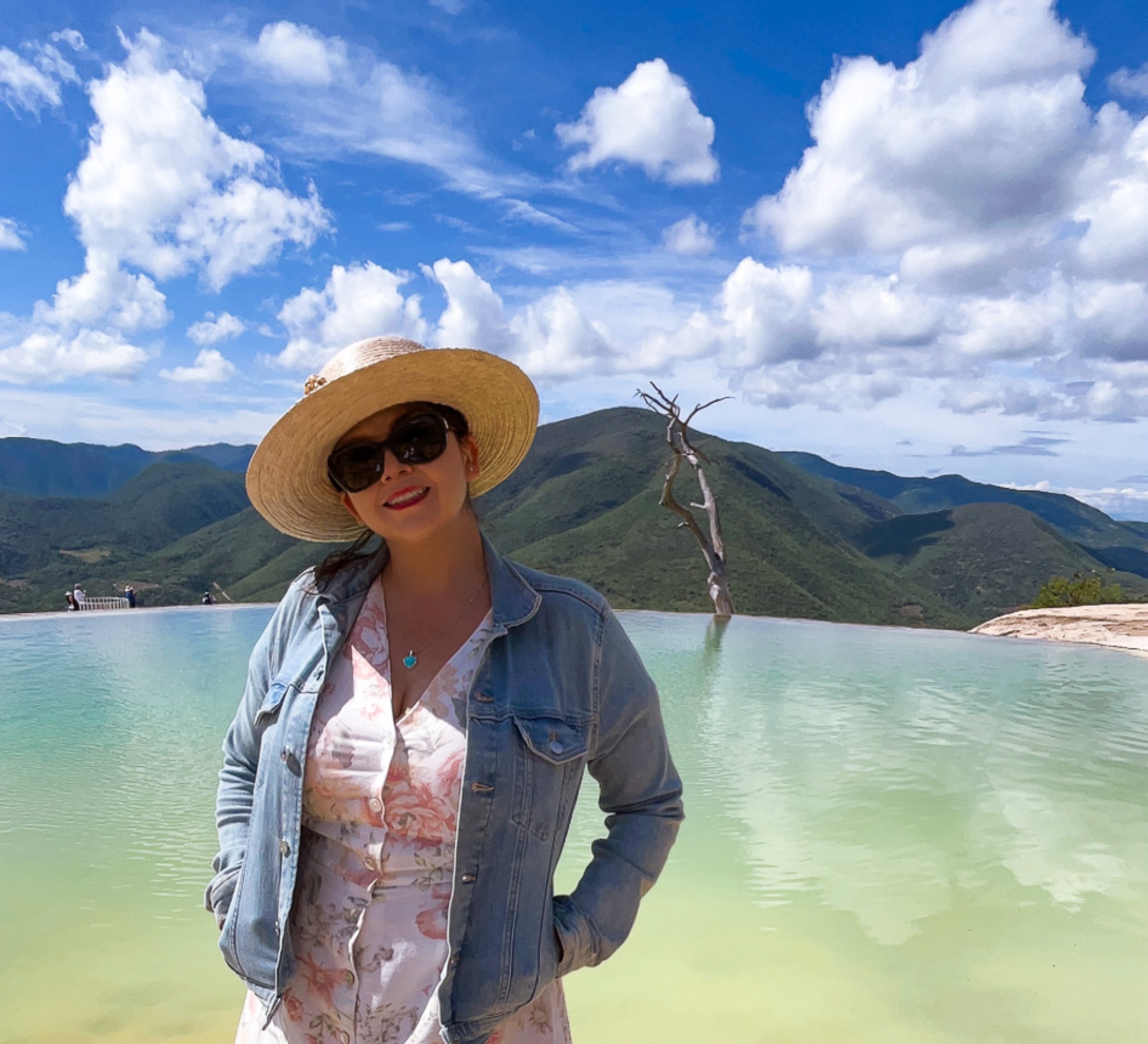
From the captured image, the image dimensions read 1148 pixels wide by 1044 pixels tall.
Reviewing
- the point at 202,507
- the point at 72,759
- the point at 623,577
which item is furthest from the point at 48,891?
the point at 202,507

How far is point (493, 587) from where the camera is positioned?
1.18 metres

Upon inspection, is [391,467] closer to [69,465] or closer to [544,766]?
[544,766]

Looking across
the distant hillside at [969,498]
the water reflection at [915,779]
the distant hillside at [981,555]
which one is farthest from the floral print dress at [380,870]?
the distant hillside at [969,498]

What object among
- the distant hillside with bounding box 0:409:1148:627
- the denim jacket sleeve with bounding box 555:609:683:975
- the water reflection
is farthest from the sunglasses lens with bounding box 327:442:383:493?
the water reflection

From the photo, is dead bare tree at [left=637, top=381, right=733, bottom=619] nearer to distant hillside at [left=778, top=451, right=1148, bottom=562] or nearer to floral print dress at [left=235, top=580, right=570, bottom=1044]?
floral print dress at [left=235, top=580, right=570, bottom=1044]

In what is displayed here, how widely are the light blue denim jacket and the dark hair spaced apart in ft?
0.08

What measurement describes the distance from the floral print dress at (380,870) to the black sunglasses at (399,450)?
10.1 inches

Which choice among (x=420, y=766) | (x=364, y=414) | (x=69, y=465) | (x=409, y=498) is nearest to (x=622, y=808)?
(x=420, y=766)

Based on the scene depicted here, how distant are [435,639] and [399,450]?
264mm

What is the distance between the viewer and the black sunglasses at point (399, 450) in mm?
1254

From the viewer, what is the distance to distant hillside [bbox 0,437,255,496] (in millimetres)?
159625

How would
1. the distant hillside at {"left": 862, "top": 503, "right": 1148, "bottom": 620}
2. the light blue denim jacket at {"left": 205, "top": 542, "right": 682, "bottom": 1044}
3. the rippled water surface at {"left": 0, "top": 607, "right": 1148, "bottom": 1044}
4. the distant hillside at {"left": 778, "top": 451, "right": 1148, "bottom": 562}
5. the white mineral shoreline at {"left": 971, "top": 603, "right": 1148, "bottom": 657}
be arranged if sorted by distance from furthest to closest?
the distant hillside at {"left": 778, "top": 451, "right": 1148, "bottom": 562} → the distant hillside at {"left": 862, "top": 503, "right": 1148, "bottom": 620} → the white mineral shoreline at {"left": 971, "top": 603, "right": 1148, "bottom": 657} → the rippled water surface at {"left": 0, "top": 607, "right": 1148, "bottom": 1044} → the light blue denim jacket at {"left": 205, "top": 542, "right": 682, "bottom": 1044}

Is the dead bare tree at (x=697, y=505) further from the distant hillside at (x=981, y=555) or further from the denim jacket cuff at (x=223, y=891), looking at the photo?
the distant hillside at (x=981, y=555)

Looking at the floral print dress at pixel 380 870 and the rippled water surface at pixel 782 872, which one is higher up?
the floral print dress at pixel 380 870
